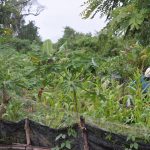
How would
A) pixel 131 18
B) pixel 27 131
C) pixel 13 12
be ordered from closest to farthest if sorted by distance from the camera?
1. pixel 131 18
2. pixel 27 131
3. pixel 13 12

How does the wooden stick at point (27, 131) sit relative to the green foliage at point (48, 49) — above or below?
below

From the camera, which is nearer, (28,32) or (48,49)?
(48,49)

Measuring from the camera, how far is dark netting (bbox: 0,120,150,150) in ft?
11.8

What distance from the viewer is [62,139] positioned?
12.9 ft

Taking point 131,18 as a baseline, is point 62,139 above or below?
below

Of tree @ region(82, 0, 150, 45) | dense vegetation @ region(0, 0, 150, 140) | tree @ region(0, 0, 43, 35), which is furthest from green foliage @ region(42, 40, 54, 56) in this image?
tree @ region(0, 0, 43, 35)

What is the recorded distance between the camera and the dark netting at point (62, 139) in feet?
11.8

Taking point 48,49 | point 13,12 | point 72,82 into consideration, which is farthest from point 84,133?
point 13,12

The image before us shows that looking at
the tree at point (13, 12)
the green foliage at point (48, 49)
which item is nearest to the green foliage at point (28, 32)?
the tree at point (13, 12)

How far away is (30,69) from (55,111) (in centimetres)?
52

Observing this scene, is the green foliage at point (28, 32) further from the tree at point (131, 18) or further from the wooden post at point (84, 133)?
the wooden post at point (84, 133)

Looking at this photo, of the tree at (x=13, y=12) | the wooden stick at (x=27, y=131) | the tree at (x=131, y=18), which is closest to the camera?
the tree at (x=131, y=18)

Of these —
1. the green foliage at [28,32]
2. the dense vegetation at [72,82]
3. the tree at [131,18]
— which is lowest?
the dense vegetation at [72,82]

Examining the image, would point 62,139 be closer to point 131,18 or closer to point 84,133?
point 84,133
